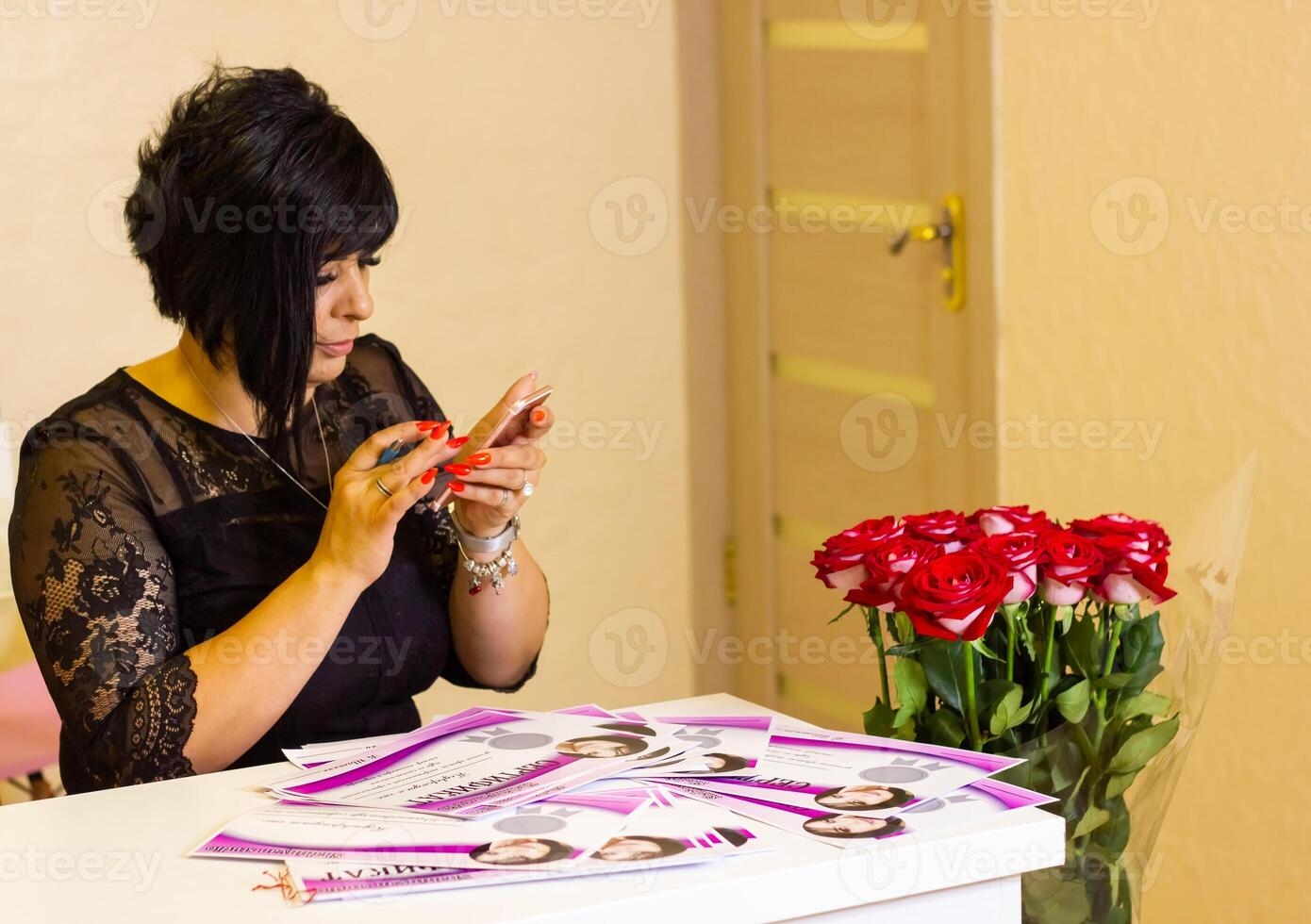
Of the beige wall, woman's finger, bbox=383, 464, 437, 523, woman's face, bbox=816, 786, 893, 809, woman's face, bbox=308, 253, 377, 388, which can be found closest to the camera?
woman's face, bbox=816, 786, 893, 809

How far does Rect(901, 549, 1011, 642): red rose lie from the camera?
1.11 metres

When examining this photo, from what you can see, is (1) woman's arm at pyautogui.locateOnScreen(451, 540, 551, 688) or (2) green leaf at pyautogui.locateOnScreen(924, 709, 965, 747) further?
(1) woman's arm at pyautogui.locateOnScreen(451, 540, 551, 688)

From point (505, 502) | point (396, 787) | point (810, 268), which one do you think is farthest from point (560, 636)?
point (396, 787)

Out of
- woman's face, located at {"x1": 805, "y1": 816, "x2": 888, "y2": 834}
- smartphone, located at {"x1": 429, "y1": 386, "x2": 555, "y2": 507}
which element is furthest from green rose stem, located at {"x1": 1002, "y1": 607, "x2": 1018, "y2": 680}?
smartphone, located at {"x1": 429, "y1": 386, "x2": 555, "y2": 507}

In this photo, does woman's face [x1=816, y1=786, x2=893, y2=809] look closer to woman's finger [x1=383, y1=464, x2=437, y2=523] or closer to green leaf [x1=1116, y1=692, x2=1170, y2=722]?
green leaf [x1=1116, y1=692, x2=1170, y2=722]

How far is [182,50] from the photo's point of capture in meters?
2.78

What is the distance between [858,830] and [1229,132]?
141cm

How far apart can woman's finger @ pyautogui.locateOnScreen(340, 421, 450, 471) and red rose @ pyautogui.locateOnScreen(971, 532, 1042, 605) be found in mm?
613

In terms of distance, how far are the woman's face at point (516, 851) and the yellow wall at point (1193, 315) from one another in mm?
1354

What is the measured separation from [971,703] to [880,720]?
→ 0.31 feet

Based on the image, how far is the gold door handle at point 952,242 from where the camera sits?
8.44 feet

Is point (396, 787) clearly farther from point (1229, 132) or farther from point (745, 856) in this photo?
point (1229, 132)

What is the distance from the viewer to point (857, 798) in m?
1.04

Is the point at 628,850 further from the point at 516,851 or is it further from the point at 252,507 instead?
the point at 252,507
